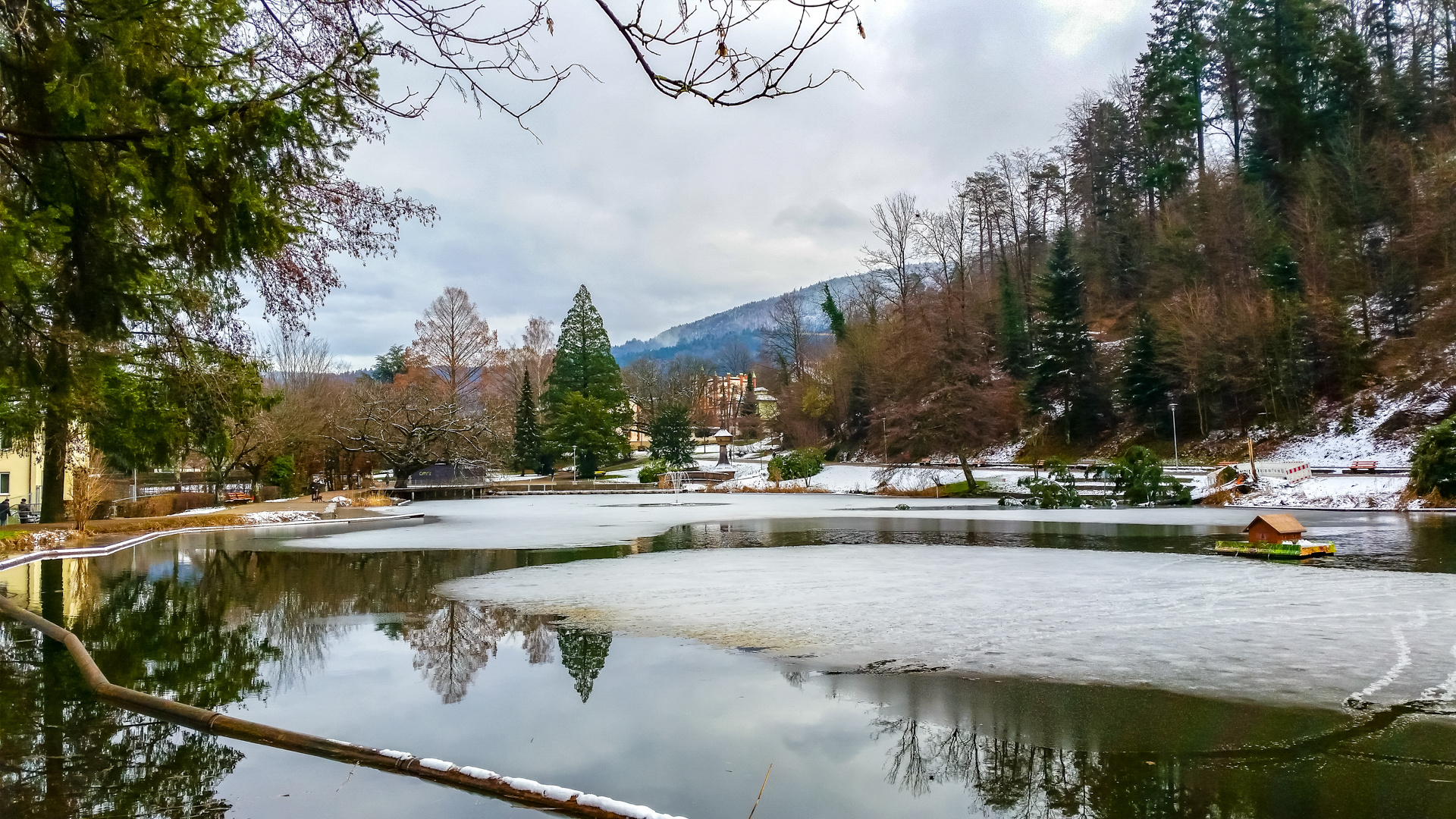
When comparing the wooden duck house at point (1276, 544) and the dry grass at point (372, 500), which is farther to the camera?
the dry grass at point (372, 500)

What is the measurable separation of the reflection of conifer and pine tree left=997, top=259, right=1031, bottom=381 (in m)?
44.3

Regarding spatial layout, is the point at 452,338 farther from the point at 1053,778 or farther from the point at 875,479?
the point at 1053,778

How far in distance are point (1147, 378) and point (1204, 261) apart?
24.0ft

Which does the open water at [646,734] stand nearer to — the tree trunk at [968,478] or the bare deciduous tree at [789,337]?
the tree trunk at [968,478]

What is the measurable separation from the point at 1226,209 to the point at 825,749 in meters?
44.1

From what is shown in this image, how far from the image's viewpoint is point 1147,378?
128 feet

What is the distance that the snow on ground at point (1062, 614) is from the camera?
593 cm

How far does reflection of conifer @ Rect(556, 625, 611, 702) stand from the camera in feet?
19.7

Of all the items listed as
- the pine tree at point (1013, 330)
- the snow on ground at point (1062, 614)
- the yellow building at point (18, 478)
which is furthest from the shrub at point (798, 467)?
the yellow building at point (18, 478)

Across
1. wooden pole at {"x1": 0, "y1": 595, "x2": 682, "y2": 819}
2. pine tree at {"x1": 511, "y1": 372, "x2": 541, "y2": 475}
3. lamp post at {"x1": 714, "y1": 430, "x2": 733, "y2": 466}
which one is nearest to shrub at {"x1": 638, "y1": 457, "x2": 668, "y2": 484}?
lamp post at {"x1": 714, "y1": 430, "x2": 733, "y2": 466}

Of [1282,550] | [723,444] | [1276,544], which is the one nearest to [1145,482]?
[1276,544]

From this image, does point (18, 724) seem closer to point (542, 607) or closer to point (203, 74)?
point (203, 74)

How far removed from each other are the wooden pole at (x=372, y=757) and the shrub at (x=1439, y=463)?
2632cm

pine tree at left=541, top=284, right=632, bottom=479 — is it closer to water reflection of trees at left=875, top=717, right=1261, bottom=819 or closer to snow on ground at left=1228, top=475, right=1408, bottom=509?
snow on ground at left=1228, top=475, right=1408, bottom=509
